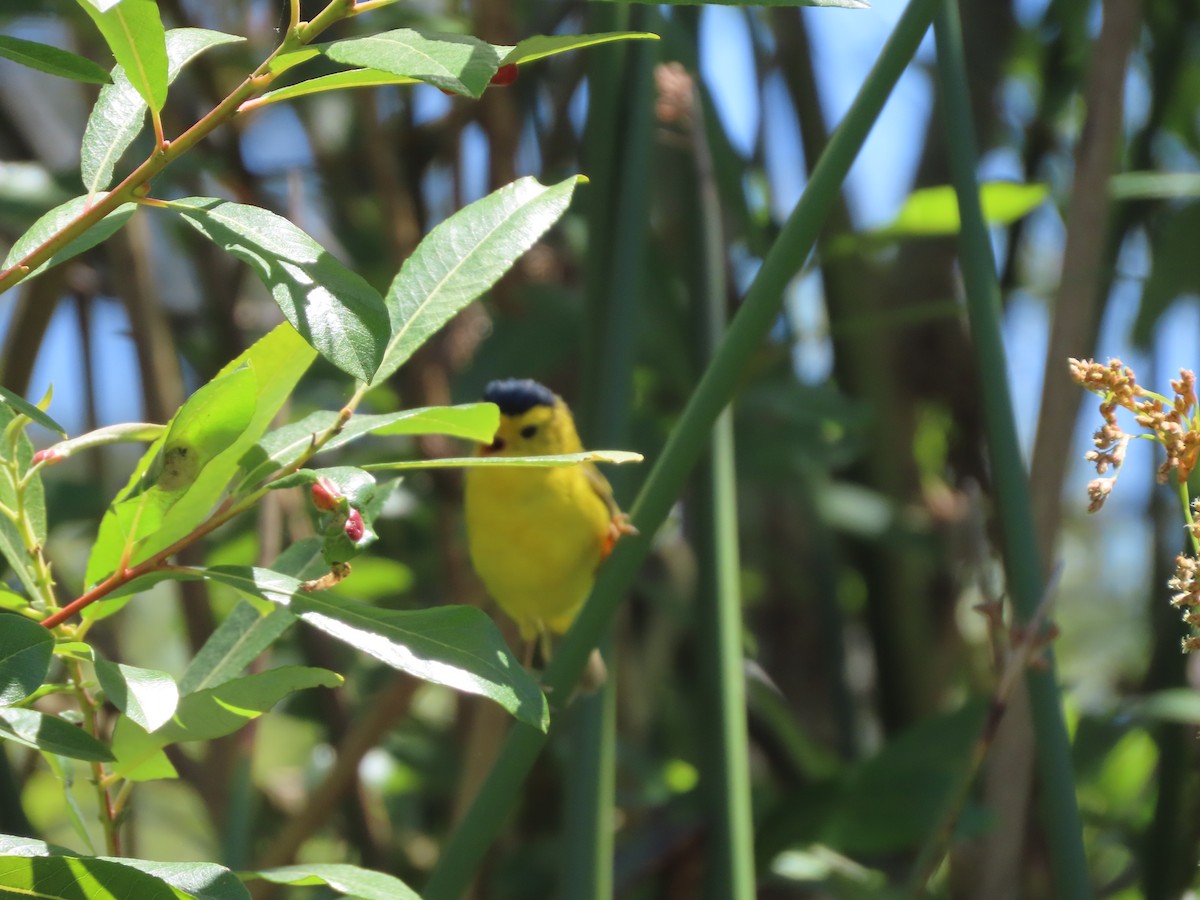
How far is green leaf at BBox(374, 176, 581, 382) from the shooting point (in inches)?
24.0

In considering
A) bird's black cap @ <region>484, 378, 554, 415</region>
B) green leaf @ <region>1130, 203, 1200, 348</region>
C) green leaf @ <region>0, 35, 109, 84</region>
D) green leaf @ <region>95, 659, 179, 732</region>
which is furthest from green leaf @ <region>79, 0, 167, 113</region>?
green leaf @ <region>1130, 203, 1200, 348</region>

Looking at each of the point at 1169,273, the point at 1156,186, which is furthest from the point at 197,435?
the point at 1169,273

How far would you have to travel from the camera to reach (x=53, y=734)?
55cm

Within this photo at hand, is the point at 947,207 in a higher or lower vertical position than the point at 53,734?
higher

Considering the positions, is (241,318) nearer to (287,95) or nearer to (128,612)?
(128,612)

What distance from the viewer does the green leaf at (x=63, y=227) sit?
1.79 ft

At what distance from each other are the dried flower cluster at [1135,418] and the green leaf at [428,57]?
253 millimetres

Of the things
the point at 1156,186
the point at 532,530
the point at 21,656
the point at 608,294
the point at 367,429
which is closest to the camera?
the point at 21,656

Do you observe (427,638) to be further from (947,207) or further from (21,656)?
(947,207)

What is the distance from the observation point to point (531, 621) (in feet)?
5.39

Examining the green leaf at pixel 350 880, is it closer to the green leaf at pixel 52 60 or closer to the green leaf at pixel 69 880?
the green leaf at pixel 69 880

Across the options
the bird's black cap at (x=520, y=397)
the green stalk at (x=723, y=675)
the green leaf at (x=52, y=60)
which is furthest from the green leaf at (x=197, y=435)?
the bird's black cap at (x=520, y=397)

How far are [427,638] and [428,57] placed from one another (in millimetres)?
231

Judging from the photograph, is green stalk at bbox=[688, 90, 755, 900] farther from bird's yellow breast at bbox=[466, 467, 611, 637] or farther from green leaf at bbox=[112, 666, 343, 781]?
bird's yellow breast at bbox=[466, 467, 611, 637]
